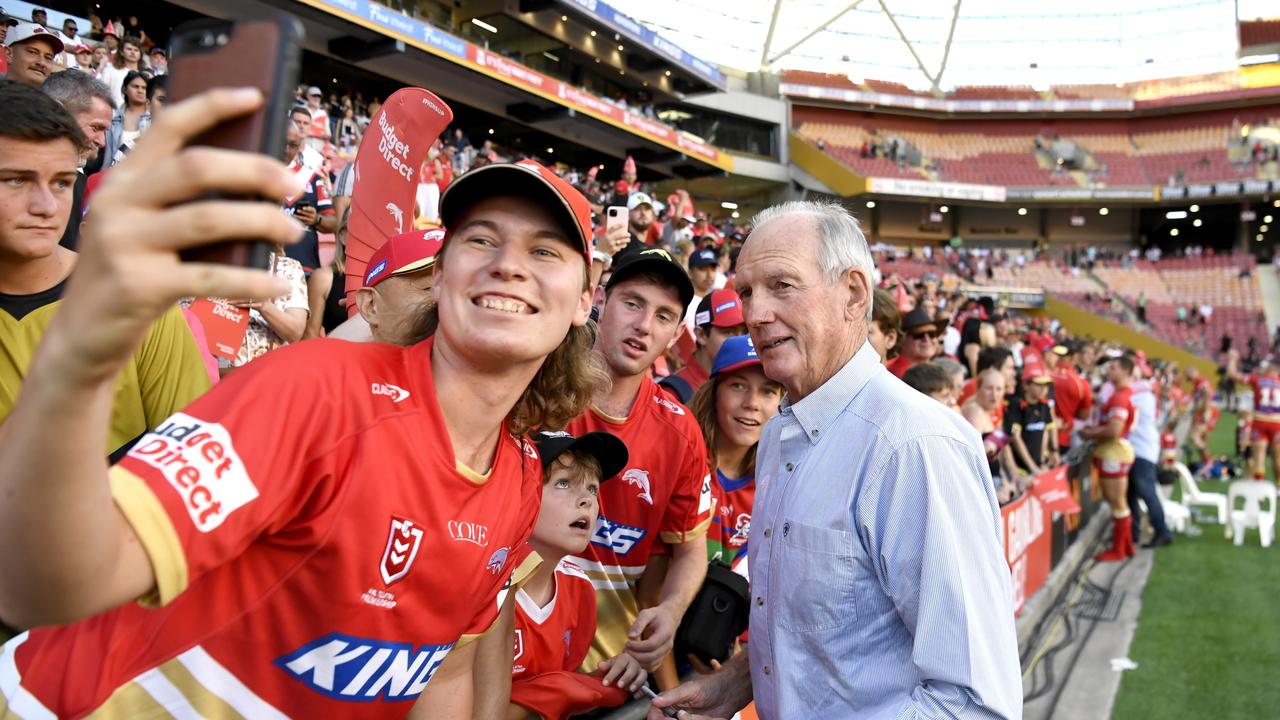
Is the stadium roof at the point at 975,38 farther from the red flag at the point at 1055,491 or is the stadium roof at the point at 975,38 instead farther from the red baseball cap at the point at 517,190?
the red baseball cap at the point at 517,190

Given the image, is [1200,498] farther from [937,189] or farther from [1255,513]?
[937,189]

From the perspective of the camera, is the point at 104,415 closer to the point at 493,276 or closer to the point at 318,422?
the point at 318,422

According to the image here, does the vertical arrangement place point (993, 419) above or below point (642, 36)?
below

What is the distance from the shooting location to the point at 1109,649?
6562 millimetres

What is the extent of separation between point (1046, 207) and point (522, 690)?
51.6 meters

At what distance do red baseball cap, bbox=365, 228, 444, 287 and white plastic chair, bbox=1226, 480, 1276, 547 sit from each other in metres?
10.8

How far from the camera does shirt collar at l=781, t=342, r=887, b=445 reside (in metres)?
1.94

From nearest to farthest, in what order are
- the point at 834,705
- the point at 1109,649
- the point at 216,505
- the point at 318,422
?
the point at 216,505
the point at 318,422
the point at 834,705
the point at 1109,649

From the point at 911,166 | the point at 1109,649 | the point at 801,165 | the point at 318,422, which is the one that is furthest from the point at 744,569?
the point at 911,166

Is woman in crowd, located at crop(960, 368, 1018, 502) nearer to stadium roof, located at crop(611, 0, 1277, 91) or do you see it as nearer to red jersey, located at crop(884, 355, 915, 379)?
red jersey, located at crop(884, 355, 915, 379)

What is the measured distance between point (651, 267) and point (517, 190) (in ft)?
5.11

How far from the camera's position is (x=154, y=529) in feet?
3.20

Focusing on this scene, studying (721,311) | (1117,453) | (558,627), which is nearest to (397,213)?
(558,627)

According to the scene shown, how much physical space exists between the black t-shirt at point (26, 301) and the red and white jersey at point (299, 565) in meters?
0.93
